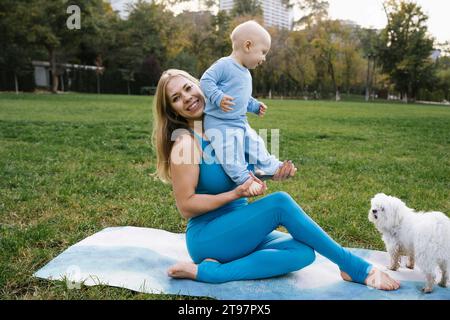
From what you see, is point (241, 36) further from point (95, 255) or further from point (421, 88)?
point (421, 88)

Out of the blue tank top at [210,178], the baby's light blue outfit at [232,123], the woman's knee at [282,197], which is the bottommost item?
the woman's knee at [282,197]

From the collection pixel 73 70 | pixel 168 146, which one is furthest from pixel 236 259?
pixel 73 70

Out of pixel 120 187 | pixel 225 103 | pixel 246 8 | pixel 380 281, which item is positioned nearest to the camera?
pixel 225 103

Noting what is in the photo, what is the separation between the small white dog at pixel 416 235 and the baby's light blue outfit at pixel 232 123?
75cm

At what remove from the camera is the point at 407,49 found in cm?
4403

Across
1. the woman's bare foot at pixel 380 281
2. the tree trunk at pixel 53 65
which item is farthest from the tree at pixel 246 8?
the woman's bare foot at pixel 380 281

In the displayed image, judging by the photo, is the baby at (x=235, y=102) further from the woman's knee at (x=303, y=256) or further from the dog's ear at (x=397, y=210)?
the dog's ear at (x=397, y=210)

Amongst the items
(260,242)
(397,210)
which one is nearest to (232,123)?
(260,242)

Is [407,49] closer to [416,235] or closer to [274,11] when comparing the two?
[274,11]

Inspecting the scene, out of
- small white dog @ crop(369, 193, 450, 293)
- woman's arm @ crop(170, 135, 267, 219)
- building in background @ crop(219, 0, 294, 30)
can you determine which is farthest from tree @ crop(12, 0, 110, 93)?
small white dog @ crop(369, 193, 450, 293)

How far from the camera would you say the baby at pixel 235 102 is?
2609 mm

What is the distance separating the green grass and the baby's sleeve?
3.88ft

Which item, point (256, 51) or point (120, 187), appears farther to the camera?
point (120, 187)

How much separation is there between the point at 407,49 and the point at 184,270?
46740mm
